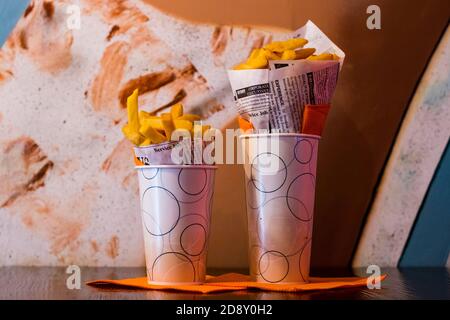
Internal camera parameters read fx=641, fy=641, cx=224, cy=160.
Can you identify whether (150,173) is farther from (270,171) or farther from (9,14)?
(9,14)

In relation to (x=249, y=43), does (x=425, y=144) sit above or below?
below

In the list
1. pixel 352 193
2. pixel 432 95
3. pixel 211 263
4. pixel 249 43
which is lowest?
pixel 211 263

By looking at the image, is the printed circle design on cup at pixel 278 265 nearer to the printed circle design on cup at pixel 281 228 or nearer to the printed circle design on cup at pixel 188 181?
the printed circle design on cup at pixel 281 228

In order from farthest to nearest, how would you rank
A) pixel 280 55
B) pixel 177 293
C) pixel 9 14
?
pixel 9 14 < pixel 280 55 < pixel 177 293

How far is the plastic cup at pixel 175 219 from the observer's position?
1.11 m

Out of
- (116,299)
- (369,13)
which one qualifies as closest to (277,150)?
(116,299)

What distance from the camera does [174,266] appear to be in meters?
1.13

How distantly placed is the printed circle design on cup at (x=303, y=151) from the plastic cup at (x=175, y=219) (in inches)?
6.2

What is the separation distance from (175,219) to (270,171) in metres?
0.19

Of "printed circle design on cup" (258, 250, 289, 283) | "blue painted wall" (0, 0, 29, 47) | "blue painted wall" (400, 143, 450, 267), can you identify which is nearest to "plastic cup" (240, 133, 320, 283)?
"printed circle design on cup" (258, 250, 289, 283)

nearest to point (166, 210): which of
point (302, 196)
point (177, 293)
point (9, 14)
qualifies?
point (177, 293)

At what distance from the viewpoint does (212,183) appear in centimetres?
117

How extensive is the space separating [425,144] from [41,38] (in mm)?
961
